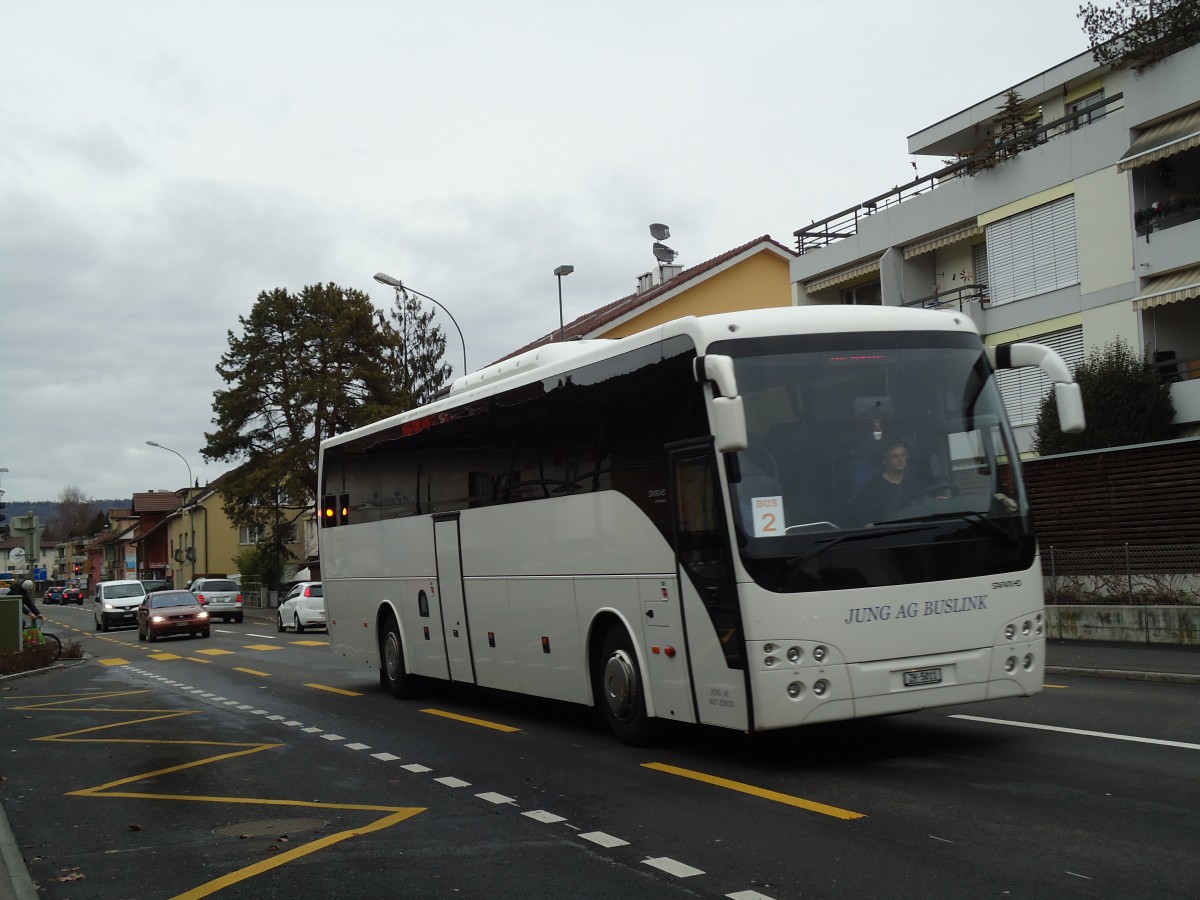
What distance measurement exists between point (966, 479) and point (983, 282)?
2462 cm

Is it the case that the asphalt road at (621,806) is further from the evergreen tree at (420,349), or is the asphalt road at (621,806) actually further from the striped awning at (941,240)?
the evergreen tree at (420,349)

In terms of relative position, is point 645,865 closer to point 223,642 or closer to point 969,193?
point 969,193

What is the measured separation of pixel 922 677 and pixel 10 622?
23.6 meters

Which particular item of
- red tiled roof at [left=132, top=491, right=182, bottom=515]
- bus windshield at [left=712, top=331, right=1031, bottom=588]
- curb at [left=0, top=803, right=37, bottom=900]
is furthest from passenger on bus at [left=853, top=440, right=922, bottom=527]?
red tiled roof at [left=132, top=491, right=182, bottom=515]

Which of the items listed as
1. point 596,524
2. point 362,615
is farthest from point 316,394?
point 596,524

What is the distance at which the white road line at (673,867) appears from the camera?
21.0 ft

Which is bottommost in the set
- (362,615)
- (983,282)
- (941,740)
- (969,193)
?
(941,740)

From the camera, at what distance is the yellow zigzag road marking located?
23.3 ft

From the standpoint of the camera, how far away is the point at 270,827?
8.26 metres

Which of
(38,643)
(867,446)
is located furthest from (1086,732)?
(38,643)

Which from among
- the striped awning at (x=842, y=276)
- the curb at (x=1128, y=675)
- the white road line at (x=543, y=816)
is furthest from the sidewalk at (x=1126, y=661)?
the striped awning at (x=842, y=276)

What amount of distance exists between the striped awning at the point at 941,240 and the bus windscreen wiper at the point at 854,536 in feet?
80.4

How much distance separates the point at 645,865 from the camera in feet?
21.8

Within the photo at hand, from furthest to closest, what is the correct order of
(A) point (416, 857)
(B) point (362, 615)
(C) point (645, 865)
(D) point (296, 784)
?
1. (B) point (362, 615)
2. (D) point (296, 784)
3. (A) point (416, 857)
4. (C) point (645, 865)
